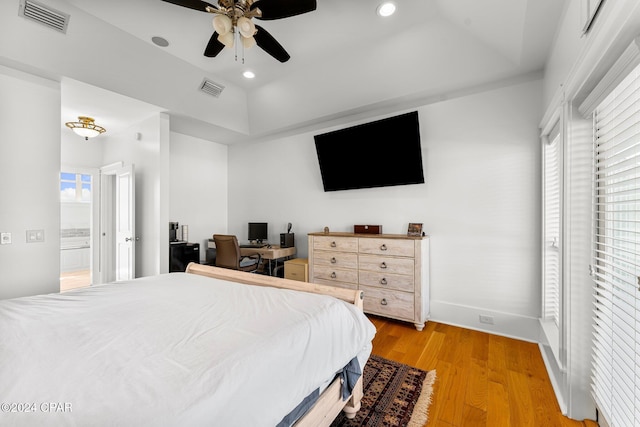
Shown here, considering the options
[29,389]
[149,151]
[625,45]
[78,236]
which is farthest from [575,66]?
[78,236]

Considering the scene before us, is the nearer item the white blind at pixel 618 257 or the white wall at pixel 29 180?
the white blind at pixel 618 257

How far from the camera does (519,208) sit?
9.02ft

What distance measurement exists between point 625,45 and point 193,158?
5078mm

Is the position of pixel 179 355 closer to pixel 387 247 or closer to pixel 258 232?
pixel 387 247

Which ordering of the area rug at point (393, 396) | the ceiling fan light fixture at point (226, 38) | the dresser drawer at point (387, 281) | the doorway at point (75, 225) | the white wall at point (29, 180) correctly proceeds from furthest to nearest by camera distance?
the doorway at point (75, 225), the dresser drawer at point (387, 281), the white wall at point (29, 180), the ceiling fan light fixture at point (226, 38), the area rug at point (393, 396)

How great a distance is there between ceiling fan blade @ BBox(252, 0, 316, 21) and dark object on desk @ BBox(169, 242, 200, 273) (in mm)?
3234

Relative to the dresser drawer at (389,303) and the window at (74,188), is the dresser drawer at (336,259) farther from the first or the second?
the window at (74,188)

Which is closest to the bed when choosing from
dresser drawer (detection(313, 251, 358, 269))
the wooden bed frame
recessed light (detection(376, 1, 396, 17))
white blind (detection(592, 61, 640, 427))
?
the wooden bed frame

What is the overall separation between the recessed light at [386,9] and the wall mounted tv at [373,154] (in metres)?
1.04

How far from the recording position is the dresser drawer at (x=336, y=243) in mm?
3334

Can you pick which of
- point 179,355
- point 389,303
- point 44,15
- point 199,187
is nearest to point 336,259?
point 389,303

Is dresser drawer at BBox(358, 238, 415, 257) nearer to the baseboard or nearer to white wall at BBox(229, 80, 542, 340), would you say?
white wall at BBox(229, 80, 542, 340)

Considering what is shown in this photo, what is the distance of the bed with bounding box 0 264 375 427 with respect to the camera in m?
0.76

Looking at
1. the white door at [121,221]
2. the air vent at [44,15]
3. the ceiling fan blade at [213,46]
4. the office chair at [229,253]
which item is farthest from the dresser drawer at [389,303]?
the air vent at [44,15]
